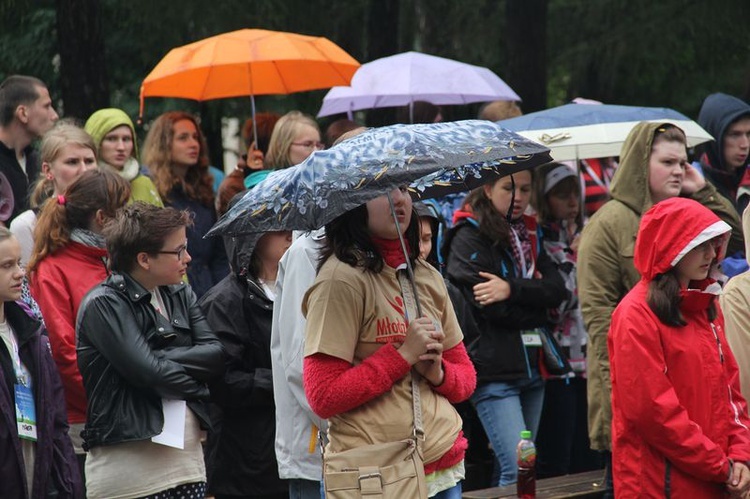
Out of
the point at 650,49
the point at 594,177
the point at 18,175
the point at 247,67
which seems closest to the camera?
the point at 18,175

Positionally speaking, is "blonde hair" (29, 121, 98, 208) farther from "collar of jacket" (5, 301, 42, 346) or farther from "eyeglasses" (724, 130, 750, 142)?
"eyeglasses" (724, 130, 750, 142)

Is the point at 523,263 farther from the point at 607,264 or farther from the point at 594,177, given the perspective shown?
the point at 594,177

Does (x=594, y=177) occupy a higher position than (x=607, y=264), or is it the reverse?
(x=594, y=177)

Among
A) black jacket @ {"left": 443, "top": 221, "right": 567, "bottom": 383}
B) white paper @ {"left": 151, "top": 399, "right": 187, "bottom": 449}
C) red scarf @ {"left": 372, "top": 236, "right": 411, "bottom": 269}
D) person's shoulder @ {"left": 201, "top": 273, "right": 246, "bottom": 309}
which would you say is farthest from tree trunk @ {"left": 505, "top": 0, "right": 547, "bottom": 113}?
red scarf @ {"left": 372, "top": 236, "right": 411, "bottom": 269}

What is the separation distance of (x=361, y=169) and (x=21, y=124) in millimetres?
4613

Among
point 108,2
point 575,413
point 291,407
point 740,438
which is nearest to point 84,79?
point 108,2

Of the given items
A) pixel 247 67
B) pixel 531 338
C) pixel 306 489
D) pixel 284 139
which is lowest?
pixel 306 489

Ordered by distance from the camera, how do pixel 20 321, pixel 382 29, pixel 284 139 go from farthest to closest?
1. pixel 382 29
2. pixel 284 139
3. pixel 20 321

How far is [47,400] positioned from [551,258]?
12.3ft

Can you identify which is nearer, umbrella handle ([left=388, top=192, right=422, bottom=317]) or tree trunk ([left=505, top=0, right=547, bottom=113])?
umbrella handle ([left=388, top=192, right=422, bottom=317])

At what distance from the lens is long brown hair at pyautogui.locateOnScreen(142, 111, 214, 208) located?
8.76m

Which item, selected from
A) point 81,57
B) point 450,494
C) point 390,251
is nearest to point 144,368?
point 390,251

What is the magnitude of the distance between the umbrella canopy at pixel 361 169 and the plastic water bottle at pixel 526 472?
249 cm

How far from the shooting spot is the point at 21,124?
8445mm
